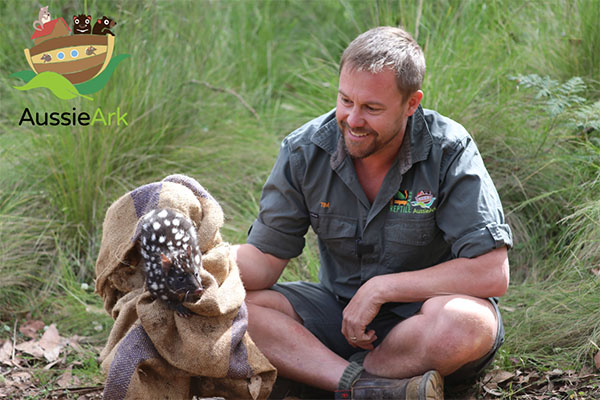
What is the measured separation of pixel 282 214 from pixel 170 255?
2.57 ft

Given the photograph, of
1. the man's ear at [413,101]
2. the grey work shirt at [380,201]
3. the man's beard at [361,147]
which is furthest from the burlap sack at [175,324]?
the man's ear at [413,101]

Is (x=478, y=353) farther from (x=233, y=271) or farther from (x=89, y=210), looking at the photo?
(x=89, y=210)

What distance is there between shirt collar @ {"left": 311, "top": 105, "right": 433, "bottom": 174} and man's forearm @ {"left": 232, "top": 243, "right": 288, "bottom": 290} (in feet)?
1.48

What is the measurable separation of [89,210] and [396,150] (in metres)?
1.97

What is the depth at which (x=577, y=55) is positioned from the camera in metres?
4.38

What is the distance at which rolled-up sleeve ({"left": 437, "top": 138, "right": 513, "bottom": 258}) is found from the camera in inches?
103

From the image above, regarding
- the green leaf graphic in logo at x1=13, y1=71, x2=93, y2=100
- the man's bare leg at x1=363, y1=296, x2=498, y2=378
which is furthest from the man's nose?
the green leaf graphic in logo at x1=13, y1=71, x2=93, y2=100

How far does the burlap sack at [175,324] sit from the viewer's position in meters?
2.33

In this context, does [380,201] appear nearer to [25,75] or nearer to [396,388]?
[396,388]

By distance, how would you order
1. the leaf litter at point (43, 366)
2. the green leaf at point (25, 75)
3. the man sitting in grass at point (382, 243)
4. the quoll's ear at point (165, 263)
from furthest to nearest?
1. the green leaf at point (25, 75)
2. the leaf litter at point (43, 366)
3. the man sitting in grass at point (382, 243)
4. the quoll's ear at point (165, 263)

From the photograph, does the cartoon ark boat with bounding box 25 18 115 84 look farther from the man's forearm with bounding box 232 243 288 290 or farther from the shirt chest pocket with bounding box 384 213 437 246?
the shirt chest pocket with bounding box 384 213 437 246

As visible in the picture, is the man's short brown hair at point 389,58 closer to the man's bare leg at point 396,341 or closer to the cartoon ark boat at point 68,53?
the man's bare leg at point 396,341

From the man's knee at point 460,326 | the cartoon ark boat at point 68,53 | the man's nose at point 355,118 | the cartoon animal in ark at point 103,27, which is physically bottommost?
the man's knee at point 460,326

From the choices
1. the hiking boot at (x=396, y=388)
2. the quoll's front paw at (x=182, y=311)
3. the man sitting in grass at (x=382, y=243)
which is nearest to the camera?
the quoll's front paw at (x=182, y=311)
